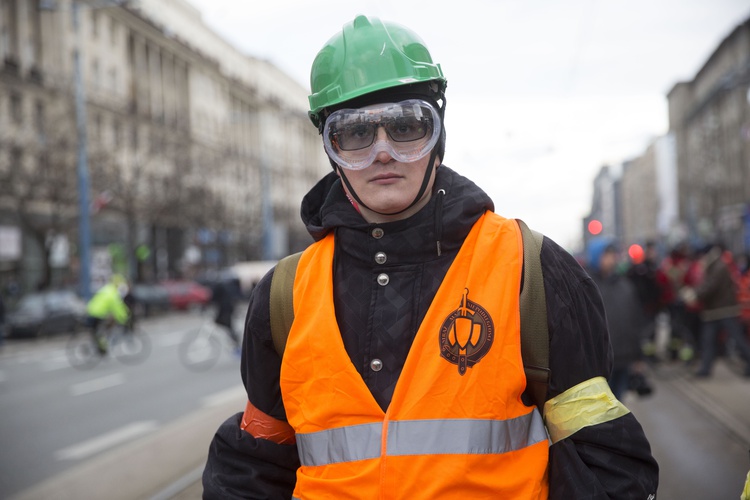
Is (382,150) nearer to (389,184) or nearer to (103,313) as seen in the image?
(389,184)

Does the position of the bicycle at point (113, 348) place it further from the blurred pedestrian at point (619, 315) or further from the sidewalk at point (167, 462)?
the blurred pedestrian at point (619, 315)

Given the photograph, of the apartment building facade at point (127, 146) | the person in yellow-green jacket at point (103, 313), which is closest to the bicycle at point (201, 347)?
the person in yellow-green jacket at point (103, 313)

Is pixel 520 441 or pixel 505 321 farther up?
pixel 505 321

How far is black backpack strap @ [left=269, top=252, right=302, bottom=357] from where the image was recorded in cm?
193

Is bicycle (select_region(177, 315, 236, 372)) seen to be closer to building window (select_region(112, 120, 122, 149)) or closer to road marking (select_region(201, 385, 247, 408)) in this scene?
road marking (select_region(201, 385, 247, 408))

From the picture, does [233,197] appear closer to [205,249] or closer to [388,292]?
[205,249]

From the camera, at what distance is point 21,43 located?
36469 millimetres

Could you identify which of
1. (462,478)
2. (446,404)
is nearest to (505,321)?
(446,404)

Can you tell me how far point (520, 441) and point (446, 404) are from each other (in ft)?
0.64

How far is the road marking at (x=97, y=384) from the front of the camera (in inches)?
487

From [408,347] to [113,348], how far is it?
15.9m

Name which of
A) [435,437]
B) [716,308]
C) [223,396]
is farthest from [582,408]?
[223,396]

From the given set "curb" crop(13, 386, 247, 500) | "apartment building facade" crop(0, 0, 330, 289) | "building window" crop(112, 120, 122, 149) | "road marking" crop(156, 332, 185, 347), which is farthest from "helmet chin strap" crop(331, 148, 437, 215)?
"building window" crop(112, 120, 122, 149)

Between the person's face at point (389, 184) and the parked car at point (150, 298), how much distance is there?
1295 inches
